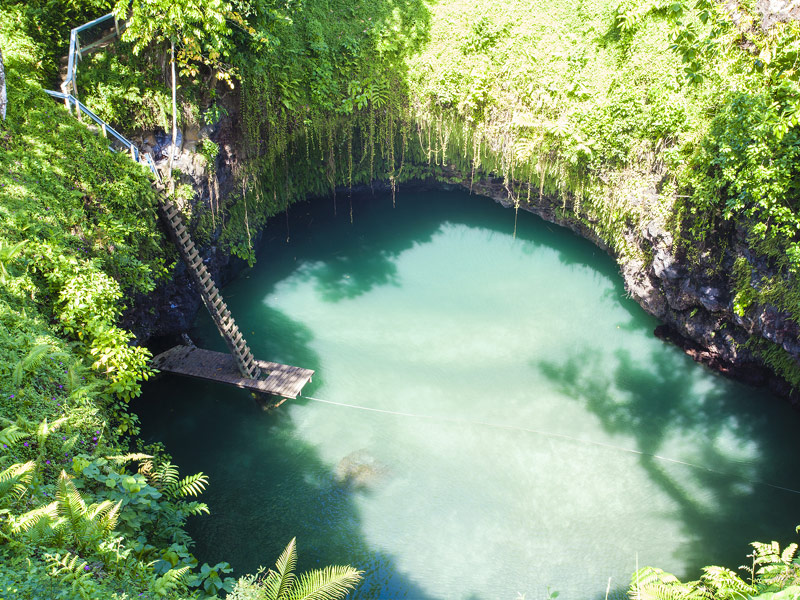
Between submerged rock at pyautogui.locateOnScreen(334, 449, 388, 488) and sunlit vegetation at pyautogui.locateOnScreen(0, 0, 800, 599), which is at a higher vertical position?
sunlit vegetation at pyautogui.locateOnScreen(0, 0, 800, 599)

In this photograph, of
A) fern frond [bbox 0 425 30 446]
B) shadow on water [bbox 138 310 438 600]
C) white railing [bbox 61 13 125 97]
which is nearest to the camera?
fern frond [bbox 0 425 30 446]

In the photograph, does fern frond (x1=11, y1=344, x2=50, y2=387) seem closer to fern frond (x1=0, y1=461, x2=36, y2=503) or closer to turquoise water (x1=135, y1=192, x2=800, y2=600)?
fern frond (x1=0, y1=461, x2=36, y2=503)

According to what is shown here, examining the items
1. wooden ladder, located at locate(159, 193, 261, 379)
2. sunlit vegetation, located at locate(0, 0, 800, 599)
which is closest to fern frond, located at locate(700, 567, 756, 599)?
sunlit vegetation, located at locate(0, 0, 800, 599)

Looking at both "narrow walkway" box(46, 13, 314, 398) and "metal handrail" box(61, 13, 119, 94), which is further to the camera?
"narrow walkway" box(46, 13, 314, 398)

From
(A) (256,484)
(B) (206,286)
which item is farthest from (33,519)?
(B) (206,286)

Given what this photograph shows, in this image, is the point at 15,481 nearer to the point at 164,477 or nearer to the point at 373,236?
the point at 164,477

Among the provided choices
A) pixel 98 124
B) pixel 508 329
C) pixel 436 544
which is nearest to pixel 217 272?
pixel 98 124

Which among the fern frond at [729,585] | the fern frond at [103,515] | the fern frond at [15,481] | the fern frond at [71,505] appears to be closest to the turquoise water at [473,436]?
the fern frond at [729,585]
